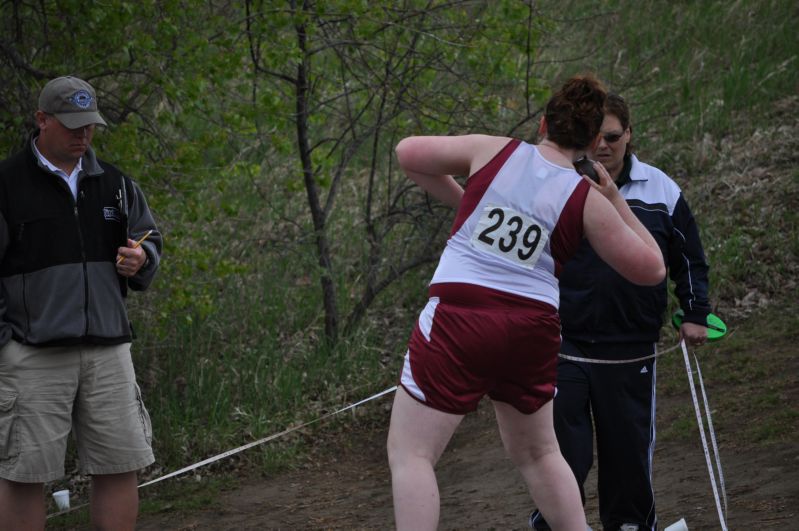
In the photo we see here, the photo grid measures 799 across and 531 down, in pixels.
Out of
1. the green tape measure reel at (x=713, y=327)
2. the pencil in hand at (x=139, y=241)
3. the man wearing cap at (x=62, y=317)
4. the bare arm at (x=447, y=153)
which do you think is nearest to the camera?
the bare arm at (x=447, y=153)

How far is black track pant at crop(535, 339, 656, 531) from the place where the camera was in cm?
426

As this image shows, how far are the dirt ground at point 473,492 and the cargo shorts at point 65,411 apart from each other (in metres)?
1.89

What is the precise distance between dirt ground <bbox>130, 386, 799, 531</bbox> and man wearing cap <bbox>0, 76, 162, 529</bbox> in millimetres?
1924

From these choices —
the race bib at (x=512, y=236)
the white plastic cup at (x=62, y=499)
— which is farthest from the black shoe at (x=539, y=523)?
the white plastic cup at (x=62, y=499)

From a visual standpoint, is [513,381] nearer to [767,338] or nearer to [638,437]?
[638,437]

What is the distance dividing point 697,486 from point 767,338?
2.45 meters

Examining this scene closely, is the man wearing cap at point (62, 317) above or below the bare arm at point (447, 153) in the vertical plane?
below

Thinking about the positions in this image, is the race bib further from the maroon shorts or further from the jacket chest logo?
the jacket chest logo

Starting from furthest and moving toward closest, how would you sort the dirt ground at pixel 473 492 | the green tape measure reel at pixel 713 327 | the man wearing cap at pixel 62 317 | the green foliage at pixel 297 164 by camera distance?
the green foliage at pixel 297 164
the dirt ground at pixel 473 492
the green tape measure reel at pixel 713 327
the man wearing cap at pixel 62 317

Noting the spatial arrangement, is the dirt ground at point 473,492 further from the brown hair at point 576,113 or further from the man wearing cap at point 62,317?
the brown hair at point 576,113

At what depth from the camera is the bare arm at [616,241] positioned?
3.39 m

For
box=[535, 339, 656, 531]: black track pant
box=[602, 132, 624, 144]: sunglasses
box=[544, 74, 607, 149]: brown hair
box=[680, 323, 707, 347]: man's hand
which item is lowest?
box=[535, 339, 656, 531]: black track pant

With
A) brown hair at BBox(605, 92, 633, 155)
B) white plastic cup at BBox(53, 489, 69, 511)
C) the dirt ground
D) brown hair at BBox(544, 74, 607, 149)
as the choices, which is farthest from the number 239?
white plastic cup at BBox(53, 489, 69, 511)

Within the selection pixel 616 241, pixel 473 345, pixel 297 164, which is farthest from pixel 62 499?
pixel 616 241
